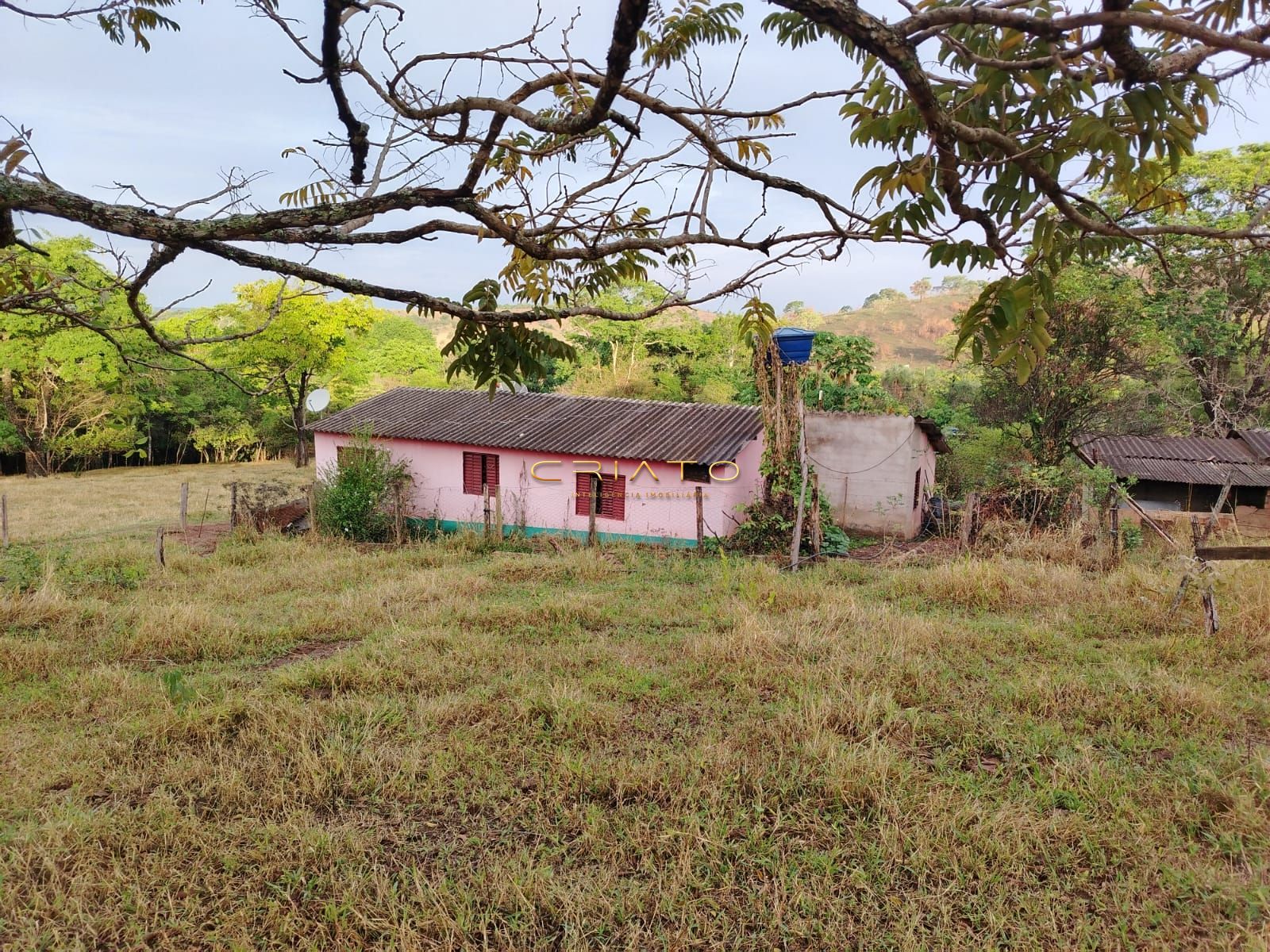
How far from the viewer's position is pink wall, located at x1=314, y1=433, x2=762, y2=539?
55.4 feet

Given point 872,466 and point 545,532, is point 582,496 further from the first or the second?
point 872,466

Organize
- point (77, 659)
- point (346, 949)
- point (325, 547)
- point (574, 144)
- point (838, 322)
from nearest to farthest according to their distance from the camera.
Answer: point (346, 949)
point (574, 144)
point (77, 659)
point (325, 547)
point (838, 322)

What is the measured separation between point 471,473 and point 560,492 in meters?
2.63

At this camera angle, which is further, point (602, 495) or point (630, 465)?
point (602, 495)

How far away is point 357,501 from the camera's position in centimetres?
1664

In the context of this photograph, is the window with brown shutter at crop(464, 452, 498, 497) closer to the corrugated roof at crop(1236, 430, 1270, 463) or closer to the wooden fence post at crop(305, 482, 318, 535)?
Answer: the wooden fence post at crop(305, 482, 318, 535)

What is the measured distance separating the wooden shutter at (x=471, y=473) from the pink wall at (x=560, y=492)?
12 centimetres

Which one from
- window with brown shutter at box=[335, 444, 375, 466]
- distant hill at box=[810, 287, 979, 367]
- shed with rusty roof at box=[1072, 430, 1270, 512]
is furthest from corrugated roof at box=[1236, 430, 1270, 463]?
distant hill at box=[810, 287, 979, 367]

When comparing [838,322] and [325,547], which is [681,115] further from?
[838,322]

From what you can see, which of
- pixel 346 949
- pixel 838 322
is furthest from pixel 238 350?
pixel 838 322

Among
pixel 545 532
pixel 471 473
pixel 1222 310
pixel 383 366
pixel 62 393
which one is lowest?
pixel 545 532

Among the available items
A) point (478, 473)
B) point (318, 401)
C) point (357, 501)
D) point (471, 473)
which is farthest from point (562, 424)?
point (318, 401)

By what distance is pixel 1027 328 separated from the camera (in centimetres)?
218

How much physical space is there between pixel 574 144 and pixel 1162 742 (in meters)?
5.76
